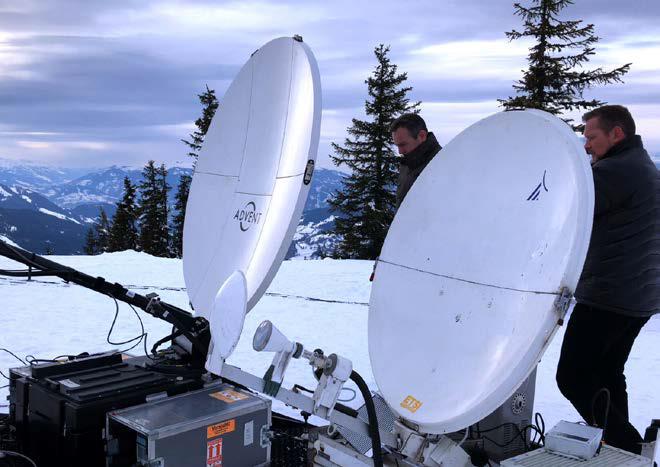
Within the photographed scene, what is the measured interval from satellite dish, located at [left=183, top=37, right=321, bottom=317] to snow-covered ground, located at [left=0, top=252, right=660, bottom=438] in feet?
4.51

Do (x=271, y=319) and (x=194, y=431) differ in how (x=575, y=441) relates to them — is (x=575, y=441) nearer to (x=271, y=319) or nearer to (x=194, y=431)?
(x=194, y=431)

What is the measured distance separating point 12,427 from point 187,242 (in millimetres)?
1664

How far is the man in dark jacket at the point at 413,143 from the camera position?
4596 millimetres

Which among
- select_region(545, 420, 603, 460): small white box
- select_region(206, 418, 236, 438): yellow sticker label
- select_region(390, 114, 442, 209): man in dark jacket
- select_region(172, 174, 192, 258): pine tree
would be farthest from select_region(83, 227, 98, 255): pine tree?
select_region(545, 420, 603, 460): small white box

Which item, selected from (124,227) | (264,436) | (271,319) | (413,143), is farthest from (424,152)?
(124,227)

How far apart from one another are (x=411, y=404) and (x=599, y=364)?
1.14 m

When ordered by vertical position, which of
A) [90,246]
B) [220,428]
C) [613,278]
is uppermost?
[613,278]

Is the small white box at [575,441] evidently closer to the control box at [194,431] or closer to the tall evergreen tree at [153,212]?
the control box at [194,431]

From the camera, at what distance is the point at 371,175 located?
28.4 metres

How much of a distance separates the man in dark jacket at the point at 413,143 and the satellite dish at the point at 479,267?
3.29ft

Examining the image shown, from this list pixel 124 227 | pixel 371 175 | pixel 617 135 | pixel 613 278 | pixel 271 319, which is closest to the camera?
pixel 613 278

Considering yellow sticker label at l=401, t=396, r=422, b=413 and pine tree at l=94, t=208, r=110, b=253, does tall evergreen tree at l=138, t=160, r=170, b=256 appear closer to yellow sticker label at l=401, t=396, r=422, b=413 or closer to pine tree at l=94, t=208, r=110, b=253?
pine tree at l=94, t=208, r=110, b=253

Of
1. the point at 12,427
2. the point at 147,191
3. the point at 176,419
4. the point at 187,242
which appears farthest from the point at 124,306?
the point at 147,191

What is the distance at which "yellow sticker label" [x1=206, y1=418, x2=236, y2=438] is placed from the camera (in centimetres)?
312
